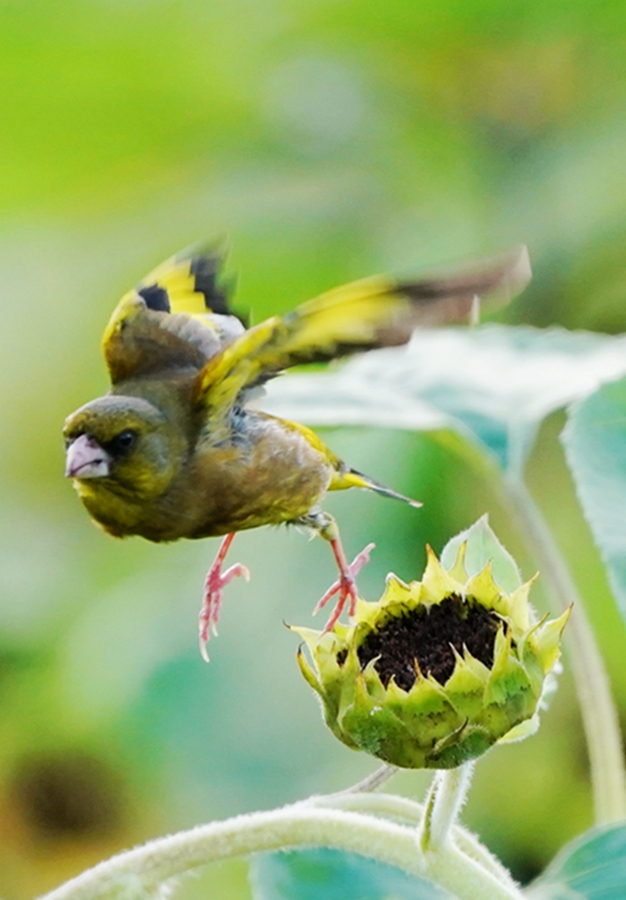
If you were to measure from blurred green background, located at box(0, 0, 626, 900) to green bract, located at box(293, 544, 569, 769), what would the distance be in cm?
58

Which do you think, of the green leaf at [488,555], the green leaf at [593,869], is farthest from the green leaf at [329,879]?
the green leaf at [488,555]

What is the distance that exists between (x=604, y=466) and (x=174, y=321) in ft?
0.90

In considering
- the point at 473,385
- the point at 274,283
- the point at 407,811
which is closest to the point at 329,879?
the point at 407,811

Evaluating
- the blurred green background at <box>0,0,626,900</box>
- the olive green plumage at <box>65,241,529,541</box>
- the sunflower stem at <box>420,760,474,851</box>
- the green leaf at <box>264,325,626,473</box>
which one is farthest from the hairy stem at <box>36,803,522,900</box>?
the blurred green background at <box>0,0,626,900</box>

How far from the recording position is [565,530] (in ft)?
3.83

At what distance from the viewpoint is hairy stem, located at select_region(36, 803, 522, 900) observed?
510mm

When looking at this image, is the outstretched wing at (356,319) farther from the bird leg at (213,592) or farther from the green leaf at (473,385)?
the green leaf at (473,385)

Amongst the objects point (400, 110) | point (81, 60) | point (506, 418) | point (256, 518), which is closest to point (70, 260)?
point (81, 60)

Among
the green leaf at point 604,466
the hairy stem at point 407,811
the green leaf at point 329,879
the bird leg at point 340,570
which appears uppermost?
the bird leg at point 340,570

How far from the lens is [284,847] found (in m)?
0.51

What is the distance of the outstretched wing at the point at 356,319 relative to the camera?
409 millimetres

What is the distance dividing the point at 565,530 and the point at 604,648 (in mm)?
117

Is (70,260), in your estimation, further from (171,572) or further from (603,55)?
(603,55)

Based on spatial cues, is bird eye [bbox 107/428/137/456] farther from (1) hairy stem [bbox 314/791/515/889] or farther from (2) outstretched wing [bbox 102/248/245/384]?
(1) hairy stem [bbox 314/791/515/889]
